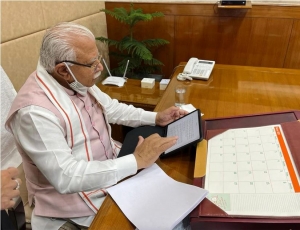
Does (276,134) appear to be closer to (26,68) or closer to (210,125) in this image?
(210,125)

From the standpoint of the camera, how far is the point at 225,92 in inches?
61.4

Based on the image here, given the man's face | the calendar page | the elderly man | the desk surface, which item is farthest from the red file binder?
the desk surface

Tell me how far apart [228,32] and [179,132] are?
1.65 metres

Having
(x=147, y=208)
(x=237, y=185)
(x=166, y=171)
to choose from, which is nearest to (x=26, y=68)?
(x=166, y=171)

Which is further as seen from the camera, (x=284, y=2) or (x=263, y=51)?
(x=263, y=51)

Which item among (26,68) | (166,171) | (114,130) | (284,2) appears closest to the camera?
(166,171)

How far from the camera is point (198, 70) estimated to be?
6.02 feet

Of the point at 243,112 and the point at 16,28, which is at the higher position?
the point at 16,28

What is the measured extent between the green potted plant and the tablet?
1.08m

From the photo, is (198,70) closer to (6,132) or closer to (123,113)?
(123,113)

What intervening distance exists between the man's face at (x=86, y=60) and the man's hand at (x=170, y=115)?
1.21 feet

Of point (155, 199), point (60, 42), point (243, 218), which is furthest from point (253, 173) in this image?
point (60, 42)

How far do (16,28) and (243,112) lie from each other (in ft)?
4.18

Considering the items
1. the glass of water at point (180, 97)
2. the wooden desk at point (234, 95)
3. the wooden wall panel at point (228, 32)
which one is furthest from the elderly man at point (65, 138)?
the wooden wall panel at point (228, 32)
